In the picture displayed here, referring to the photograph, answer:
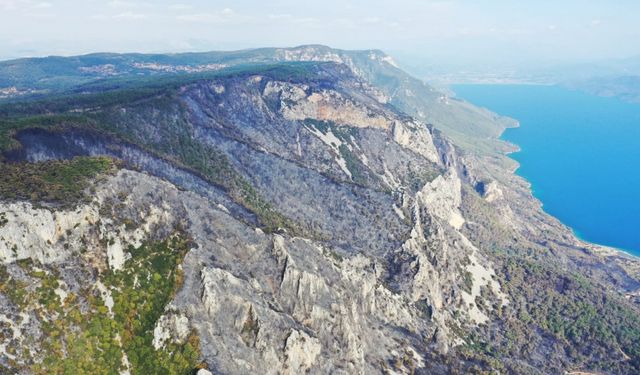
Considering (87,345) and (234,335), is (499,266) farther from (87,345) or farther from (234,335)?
(87,345)

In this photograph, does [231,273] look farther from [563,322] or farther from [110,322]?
[563,322]

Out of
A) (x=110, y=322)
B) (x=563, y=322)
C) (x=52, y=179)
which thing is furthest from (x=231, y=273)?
(x=563, y=322)

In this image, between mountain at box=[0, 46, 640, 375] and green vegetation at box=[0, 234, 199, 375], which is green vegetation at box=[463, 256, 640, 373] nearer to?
mountain at box=[0, 46, 640, 375]

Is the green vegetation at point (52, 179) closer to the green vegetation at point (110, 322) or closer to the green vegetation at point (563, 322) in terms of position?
the green vegetation at point (110, 322)

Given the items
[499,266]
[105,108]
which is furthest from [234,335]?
[499,266]

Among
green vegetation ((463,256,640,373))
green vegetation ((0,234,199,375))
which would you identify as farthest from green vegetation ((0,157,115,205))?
green vegetation ((463,256,640,373))
